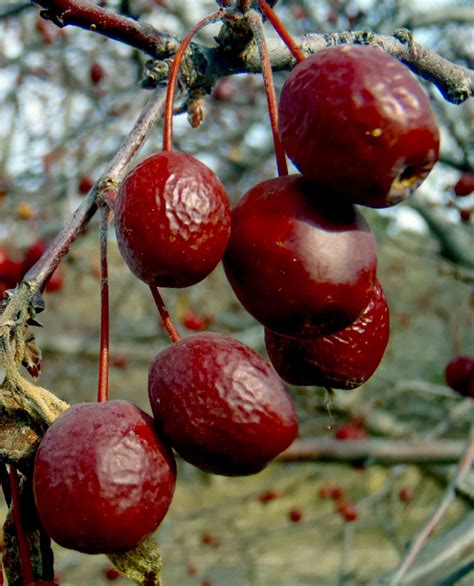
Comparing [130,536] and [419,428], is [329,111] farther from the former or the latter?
[419,428]

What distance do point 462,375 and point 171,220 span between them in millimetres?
1590

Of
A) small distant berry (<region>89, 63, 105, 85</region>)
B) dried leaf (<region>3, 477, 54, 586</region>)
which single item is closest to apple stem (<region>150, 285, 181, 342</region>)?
dried leaf (<region>3, 477, 54, 586</region>)

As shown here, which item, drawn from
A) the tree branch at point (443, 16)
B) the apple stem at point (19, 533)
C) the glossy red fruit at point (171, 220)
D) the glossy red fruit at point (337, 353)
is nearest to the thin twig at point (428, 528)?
the glossy red fruit at point (337, 353)

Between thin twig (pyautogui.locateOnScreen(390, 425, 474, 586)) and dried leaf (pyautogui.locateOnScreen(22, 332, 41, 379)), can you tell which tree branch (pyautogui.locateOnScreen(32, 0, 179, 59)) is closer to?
dried leaf (pyautogui.locateOnScreen(22, 332, 41, 379))

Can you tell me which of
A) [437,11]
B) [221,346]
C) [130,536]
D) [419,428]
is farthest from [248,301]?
[419,428]

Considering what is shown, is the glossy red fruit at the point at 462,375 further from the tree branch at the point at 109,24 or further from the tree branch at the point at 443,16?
the tree branch at the point at 443,16

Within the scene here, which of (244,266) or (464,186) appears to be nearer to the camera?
(244,266)

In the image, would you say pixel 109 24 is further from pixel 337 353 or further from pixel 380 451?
pixel 380 451

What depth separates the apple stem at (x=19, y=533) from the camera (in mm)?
951

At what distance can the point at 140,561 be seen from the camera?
95cm

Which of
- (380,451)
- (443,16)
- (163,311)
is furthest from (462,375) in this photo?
(443,16)

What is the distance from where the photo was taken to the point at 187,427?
857 millimetres

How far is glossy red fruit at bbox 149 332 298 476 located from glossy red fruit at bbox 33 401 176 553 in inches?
1.8

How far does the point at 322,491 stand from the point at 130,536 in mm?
4774
